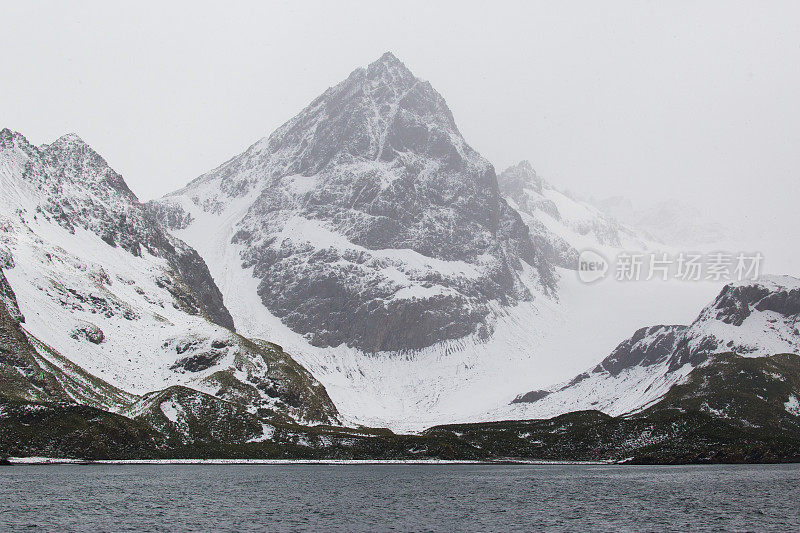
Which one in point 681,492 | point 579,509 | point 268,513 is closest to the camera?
point 268,513

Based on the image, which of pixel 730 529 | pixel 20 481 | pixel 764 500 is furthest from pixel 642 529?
pixel 20 481

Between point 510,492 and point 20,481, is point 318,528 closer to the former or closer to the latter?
point 510,492

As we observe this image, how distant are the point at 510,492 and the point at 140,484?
70.4 metres

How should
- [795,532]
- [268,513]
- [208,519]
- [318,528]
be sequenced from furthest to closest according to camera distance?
1. [268,513]
2. [208,519]
3. [318,528]
4. [795,532]

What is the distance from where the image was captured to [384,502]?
5241 inches

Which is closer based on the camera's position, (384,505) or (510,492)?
(384,505)

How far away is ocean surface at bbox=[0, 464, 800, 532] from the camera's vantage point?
102 m

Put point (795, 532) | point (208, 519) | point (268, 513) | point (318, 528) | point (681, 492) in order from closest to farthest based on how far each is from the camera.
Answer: point (795, 532)
point (318, 528)
point (208, 519)
point (268, 513)
point (681, 492)

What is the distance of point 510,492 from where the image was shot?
494 feet

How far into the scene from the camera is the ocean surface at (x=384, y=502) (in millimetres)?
101500

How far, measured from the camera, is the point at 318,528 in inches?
3910

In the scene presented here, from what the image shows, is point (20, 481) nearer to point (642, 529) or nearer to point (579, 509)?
point (579, 509)

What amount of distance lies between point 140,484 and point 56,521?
2212 inches

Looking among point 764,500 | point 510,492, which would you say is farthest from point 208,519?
point 764,500
